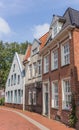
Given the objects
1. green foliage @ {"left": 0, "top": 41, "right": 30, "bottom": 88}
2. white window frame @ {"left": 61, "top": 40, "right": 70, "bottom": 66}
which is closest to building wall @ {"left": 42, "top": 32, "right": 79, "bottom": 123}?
white window frame @ {"left": 61, "top": 40, "right": 70, "bottom": 66}

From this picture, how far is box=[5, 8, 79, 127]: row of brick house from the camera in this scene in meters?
14.9

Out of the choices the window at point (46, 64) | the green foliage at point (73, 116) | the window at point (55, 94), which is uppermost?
the window at point (46, 64)

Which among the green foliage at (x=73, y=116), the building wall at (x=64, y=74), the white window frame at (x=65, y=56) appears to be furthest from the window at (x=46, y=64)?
the green foliage at (x=73, y=116)

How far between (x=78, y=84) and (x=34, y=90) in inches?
421

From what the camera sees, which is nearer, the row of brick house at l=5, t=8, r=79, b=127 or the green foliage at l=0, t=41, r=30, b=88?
the row of brick house at l=5, t=8, r=79, b=127

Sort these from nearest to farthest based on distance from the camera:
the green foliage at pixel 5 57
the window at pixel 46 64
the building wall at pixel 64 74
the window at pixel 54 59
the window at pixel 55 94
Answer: the building wall at pixel 64 74 < the window at pixel 55 94 < the window at pixel 54 59 < the window at pixel 46 64 < the green foliage at pixel 5 57

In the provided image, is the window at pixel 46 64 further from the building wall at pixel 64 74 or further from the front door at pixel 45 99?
the building wall at pixel 64 74

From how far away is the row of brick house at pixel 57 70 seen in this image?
14859 mm

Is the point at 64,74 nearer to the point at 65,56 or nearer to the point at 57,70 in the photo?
the point at 65,56

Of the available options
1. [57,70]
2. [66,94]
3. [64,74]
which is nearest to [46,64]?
[57,70]

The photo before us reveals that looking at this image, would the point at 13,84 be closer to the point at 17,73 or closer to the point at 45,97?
the point at 17,73

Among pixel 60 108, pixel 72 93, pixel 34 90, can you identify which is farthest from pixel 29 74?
pixel 72 93

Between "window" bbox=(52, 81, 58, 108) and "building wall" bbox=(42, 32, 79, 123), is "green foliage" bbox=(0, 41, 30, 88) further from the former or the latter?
"building wall" bbox=(42, 32, 79, 123)

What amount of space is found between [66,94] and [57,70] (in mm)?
2438
